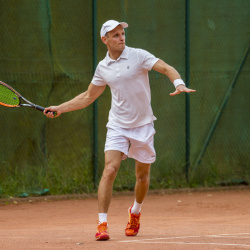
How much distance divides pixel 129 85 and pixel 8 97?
48.6 inches

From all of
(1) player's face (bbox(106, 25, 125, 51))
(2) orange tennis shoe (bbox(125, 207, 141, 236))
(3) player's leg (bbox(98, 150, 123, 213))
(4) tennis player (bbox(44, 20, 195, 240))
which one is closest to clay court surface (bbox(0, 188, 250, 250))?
(2) orange tennis shoe (bbox(125, 207, 141, 236))

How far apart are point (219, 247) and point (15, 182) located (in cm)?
481

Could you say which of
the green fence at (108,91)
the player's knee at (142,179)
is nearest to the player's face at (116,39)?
the player's knee at (142,179)

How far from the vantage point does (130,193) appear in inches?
416

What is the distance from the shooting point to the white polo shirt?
644 cm

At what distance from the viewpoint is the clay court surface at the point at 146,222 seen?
6000mm

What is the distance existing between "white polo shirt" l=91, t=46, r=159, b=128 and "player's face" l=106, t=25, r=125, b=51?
0.25ft

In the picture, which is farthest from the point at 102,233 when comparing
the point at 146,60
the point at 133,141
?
the point at 146,60

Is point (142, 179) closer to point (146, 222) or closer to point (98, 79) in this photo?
point (98, 79)

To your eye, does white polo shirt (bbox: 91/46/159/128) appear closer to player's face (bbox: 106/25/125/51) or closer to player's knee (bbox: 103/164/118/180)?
player's face (bbox: 106/25/125/51)

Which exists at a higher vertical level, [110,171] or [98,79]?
[98,79]

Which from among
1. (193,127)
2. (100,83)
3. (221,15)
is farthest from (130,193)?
(100,83)

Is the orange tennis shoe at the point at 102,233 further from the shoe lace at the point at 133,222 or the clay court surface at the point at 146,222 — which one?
the shoe lace at the point at 133,222

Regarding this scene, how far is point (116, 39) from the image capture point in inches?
258
